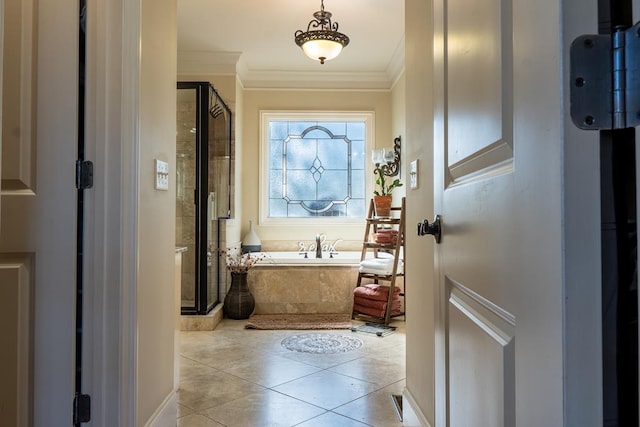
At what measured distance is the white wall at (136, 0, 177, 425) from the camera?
1.53 m

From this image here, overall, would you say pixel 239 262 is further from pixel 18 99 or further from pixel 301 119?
pixel 18 99

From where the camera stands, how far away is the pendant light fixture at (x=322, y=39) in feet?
10.2

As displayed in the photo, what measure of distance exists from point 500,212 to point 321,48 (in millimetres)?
2942

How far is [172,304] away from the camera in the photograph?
197cm

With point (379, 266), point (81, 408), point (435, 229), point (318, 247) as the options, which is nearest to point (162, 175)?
point (81, 408)

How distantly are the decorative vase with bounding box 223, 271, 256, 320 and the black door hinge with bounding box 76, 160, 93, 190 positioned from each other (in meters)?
2.58

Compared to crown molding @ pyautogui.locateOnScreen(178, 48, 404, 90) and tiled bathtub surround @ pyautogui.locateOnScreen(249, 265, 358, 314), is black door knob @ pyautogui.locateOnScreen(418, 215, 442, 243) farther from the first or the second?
crown molding @ pyautogui.locateOnScreen(178, 48, 404, 90)

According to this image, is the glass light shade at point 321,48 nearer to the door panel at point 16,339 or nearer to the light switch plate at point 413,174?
the light switch plate at point 413,174

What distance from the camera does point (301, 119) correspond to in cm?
502

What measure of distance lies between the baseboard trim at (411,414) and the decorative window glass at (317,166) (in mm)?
3271

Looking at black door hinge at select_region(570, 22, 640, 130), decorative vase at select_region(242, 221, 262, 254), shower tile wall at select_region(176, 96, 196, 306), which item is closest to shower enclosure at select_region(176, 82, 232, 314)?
shower tile wall at select_region(176, 96, 196, 306)

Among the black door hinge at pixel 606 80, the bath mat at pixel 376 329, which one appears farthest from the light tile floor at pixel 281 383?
the black door hinge at pixel 606 80

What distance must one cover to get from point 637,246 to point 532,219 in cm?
12

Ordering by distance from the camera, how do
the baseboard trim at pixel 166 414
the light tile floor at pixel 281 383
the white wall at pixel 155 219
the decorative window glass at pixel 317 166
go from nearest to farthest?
1. the white wall at pixel 155 219
2. the baseboard trim at pixel 166 414
3. the light tile floor at pixel 281 383
4. the decorative window glass at pixel 317 166
